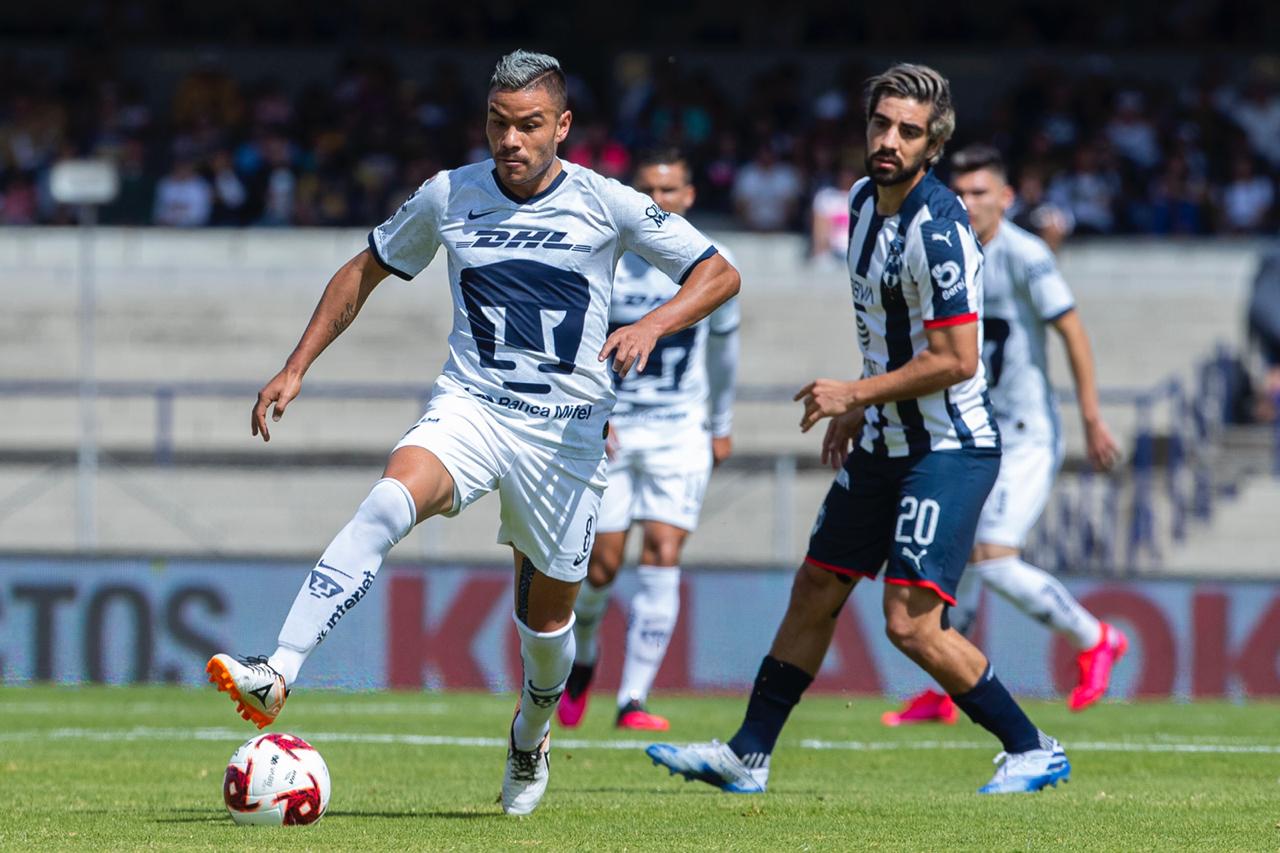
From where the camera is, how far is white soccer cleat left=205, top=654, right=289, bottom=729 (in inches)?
210

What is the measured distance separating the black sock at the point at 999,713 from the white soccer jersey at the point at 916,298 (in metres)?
0.87

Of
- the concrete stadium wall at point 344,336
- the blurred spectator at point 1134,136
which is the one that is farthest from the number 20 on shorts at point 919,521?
the blurred spectator at point 1134,136

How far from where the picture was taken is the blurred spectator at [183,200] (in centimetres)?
2262

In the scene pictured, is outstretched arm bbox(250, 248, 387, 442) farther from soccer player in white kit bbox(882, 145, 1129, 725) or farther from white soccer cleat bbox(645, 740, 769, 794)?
soccer player in white kit bbox(882, 145, 1129, 725)

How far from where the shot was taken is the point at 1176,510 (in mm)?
16750

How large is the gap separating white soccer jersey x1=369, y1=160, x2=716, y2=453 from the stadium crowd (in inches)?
573

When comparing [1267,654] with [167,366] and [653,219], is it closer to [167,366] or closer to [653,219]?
[653,219]

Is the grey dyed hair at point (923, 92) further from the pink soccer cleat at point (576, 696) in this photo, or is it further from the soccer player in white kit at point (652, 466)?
the pink soccer cleat at point (576, 696)

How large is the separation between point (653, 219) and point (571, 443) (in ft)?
2.55

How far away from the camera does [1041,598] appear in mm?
9766

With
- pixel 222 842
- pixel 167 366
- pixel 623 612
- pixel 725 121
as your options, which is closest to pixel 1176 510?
pixel 623 612

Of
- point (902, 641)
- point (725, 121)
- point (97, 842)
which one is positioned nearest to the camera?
point (97, 842)

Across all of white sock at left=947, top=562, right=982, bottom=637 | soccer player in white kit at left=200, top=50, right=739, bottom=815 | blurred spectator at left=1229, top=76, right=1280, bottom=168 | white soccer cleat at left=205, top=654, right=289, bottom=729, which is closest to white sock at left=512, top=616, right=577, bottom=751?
soccer player in white kit at left=200, top=50, right=739, bottom=815

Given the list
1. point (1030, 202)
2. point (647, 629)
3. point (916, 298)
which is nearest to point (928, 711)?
point (647, 629)
